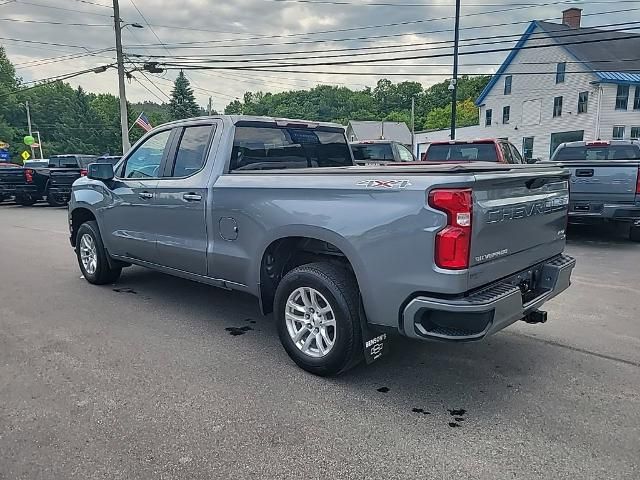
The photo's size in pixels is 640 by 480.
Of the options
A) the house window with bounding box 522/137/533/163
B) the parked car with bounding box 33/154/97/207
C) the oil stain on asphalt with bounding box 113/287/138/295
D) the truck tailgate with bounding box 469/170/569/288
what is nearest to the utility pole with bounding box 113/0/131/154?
the parked car with bounding box 33/154/97/207

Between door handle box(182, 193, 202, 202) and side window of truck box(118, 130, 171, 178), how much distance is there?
2.33ft

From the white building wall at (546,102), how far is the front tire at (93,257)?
83.3ft

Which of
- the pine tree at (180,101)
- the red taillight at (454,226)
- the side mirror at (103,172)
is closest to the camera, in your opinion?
the red taillight at (454,226)

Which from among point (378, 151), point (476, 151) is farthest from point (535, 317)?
point (378, 151)

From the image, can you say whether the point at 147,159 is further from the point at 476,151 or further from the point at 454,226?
the point at 476,151

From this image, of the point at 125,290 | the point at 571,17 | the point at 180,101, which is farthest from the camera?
the point at 180,101

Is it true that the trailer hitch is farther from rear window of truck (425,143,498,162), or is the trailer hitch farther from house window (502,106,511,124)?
house window (502,106,511,124)

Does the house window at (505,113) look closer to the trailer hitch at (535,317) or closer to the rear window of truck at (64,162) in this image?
the rear window of truck at (64,162)

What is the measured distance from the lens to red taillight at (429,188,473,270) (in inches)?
114

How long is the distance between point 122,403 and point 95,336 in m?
1.46

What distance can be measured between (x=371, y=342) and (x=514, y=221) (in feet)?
4.07

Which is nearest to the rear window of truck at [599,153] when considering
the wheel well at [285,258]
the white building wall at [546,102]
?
the wheel well at [285,258]

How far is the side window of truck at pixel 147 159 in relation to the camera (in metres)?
5.20

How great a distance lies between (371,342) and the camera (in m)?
3.49
